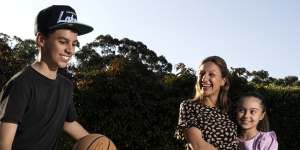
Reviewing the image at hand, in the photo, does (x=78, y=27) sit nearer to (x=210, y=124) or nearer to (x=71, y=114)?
(x=71, y=114)

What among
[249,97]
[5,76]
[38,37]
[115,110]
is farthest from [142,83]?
[38,37]

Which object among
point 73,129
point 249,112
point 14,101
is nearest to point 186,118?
point 249,112

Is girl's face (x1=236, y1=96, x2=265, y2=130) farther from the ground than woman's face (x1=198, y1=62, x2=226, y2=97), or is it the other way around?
woman's face (x1=198, y1=62, x2=226, y2=97)

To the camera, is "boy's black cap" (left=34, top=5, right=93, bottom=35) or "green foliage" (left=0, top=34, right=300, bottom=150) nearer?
"boy's black cap" (left=34, top=5, right=93, bottom=35)

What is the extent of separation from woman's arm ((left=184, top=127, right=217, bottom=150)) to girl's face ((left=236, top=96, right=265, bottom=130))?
60 cm

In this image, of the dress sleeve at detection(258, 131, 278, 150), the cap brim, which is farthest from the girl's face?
the cap brim

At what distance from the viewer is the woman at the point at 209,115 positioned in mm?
4867

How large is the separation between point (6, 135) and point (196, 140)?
1.79 m

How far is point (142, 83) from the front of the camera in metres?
10.8

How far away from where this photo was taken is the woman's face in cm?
506

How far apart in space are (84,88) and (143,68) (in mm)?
1532

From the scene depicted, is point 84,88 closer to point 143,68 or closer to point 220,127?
point 143,68

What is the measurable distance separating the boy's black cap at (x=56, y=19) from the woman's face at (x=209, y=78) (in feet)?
4.84

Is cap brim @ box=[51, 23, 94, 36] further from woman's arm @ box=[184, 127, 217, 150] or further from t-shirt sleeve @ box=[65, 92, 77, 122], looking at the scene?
woman's arm @ box=[184, 127, 217, 150]
